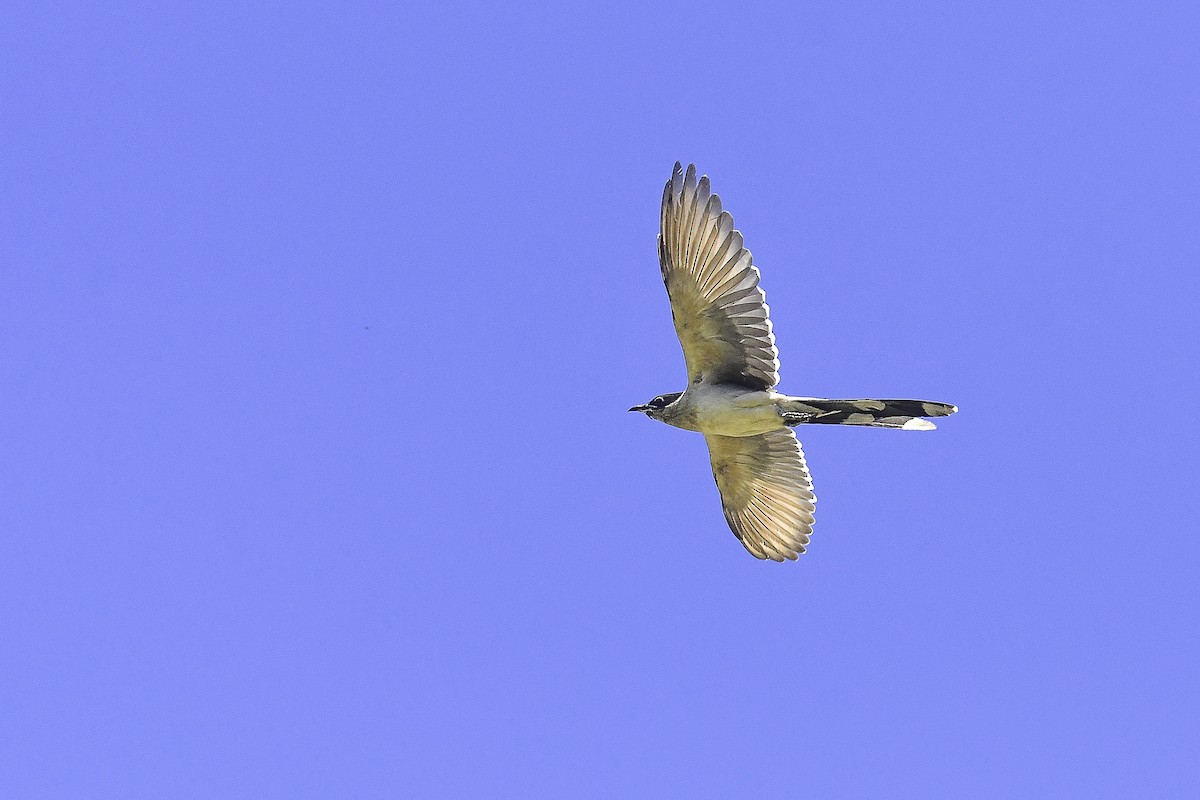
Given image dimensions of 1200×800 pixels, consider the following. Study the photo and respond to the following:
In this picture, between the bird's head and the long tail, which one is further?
the bird's head

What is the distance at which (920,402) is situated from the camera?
15273 millimetres

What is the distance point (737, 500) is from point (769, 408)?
2811mm

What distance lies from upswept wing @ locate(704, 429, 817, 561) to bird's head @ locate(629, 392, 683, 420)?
125cm

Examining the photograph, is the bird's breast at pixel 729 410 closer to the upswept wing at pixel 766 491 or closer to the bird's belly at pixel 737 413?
the bird's belly at pixel 737 413

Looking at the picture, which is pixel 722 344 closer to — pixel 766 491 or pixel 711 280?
pixel 711 280

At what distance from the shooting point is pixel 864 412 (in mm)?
15555

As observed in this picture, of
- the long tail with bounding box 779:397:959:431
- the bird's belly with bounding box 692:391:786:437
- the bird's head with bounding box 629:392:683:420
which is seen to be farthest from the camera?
the bird's head with bounding box 629:392:683:420

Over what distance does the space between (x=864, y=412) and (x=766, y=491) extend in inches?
120

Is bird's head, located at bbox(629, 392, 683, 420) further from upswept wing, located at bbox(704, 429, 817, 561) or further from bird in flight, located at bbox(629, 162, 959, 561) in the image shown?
upswept wing, located at bbox(704, 429, 817, 561)

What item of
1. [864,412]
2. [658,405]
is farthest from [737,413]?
[864,412]

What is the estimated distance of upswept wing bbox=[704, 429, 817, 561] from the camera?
58.9 feet

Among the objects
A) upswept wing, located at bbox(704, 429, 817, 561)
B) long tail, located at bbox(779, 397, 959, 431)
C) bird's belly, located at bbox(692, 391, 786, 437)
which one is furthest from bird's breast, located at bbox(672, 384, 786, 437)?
upswept wing, located at bbox(704, 429, 817, 561)

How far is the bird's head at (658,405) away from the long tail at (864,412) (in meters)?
1.52

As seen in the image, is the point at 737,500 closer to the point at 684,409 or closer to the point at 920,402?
the point at 684,409
